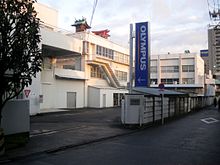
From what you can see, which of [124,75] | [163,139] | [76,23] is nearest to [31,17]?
[163,139]

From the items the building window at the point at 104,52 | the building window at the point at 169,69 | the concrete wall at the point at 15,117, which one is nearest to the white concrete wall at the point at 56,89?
the building window at the point at 104,52

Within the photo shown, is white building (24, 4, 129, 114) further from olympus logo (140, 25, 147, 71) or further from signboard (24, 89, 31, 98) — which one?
olympus logo (140, 25, 147, 71)

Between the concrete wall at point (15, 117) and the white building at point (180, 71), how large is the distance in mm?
73423

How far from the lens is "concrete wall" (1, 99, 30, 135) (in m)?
11.5

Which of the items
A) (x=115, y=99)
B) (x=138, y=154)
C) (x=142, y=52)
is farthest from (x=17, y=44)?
(x=115, y=99)

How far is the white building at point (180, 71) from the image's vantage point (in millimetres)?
84500

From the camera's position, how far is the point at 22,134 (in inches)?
475

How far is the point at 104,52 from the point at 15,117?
119 feet

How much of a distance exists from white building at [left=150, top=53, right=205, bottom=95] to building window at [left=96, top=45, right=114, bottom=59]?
37.9 meters

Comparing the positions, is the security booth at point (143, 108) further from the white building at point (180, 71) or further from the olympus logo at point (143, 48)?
the white building at point (180, 71)

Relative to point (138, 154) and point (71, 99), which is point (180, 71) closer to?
point (71, 99)

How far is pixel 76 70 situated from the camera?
42.0m

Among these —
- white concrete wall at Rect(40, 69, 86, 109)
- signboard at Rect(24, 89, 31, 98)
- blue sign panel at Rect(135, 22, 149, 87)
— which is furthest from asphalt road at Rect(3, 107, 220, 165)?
white concrete wall at Rect(40, 69, 86, 109)

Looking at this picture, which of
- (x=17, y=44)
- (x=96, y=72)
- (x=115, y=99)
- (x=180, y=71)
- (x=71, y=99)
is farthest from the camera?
(x=180, y=71)
